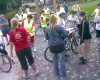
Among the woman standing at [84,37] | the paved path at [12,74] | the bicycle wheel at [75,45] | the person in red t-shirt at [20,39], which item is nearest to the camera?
the person in red t-shirt at [20,39]

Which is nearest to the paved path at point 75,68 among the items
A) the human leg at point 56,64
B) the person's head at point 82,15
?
the human leg at point 56,64

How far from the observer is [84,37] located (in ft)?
32.4

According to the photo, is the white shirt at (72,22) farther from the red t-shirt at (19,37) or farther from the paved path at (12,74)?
the red t-shirt at (19,37)

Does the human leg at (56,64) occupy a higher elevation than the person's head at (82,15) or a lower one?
lower

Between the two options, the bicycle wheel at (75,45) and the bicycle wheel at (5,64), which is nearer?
the bicycle wheel at (5,64)

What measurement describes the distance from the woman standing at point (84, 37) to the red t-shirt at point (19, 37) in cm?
202

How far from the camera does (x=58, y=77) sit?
29.1 ft

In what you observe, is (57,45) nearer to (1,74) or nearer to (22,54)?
(22,54)

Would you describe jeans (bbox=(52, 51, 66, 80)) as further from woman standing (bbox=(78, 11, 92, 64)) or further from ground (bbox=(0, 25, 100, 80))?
woman standing (bbox=(78, 11, 92, 64))

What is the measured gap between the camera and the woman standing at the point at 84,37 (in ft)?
31.5

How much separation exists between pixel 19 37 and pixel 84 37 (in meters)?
2.40

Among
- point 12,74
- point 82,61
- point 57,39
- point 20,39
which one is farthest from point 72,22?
point 57,39

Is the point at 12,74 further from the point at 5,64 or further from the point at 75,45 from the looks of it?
the point at 75,45

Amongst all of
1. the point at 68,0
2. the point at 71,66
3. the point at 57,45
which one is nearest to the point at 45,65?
the point at 71,66
